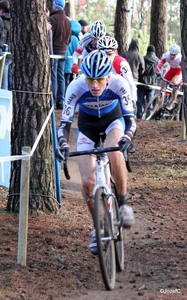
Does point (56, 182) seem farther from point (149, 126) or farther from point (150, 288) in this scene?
point (149, 126)

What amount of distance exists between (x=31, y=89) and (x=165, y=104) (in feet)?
38.2

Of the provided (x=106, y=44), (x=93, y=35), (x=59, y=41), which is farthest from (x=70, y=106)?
(x=59, y=41)

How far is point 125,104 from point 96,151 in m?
0.83

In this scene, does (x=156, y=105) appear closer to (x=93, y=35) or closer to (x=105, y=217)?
(x=93, y=35)

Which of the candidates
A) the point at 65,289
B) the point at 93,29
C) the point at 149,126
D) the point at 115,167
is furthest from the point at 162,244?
the point at 149,126

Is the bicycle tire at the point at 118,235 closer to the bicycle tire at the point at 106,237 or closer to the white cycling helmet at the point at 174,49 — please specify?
the bicycle tire at the point at 106,237

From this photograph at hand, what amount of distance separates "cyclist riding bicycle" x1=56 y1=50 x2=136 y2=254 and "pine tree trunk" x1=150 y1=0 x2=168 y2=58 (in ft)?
52.7

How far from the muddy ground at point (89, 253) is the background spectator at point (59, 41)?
15.8 feet

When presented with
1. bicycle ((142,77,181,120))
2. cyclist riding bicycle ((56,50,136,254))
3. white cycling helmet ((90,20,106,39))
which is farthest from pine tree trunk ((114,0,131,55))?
cyclist riding bicycle ((56,50,136,254))

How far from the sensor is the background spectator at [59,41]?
15297 mm

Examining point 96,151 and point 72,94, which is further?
point 72,94

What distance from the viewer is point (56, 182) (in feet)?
28.5

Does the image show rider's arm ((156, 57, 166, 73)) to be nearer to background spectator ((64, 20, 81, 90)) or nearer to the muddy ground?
background spectator ((64, 20, 81, 90))

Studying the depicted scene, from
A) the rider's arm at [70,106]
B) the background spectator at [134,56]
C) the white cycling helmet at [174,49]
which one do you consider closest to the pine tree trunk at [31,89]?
the rider's arm at [70,106]
